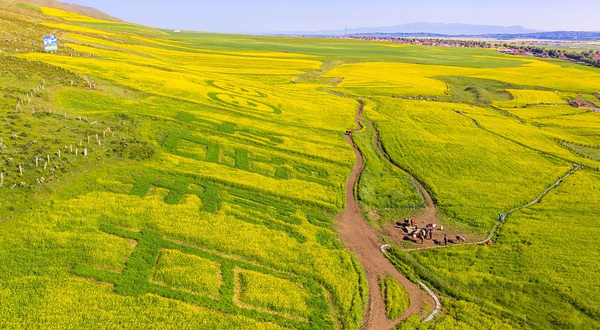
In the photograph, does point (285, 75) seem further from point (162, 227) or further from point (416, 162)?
point (162, 227)

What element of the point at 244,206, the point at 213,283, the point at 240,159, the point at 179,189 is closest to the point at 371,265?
the point at 213,283

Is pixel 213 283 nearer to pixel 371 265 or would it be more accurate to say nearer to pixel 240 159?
pixel 371 265

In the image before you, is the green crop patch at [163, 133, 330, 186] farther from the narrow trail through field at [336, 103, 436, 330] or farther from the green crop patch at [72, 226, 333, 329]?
the green crop patch at [72, 226, 333, 329]

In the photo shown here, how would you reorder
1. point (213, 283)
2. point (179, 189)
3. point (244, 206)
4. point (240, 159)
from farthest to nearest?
1. point (240, 159)
2. point (179, 189)
3. point (244, 206)
4. point (213, 283)

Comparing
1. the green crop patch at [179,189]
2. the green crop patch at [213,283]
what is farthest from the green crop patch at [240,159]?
the green crop patch at [213,283]

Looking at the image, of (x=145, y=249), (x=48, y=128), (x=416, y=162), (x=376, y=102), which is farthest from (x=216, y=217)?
(x=376, y=102)
